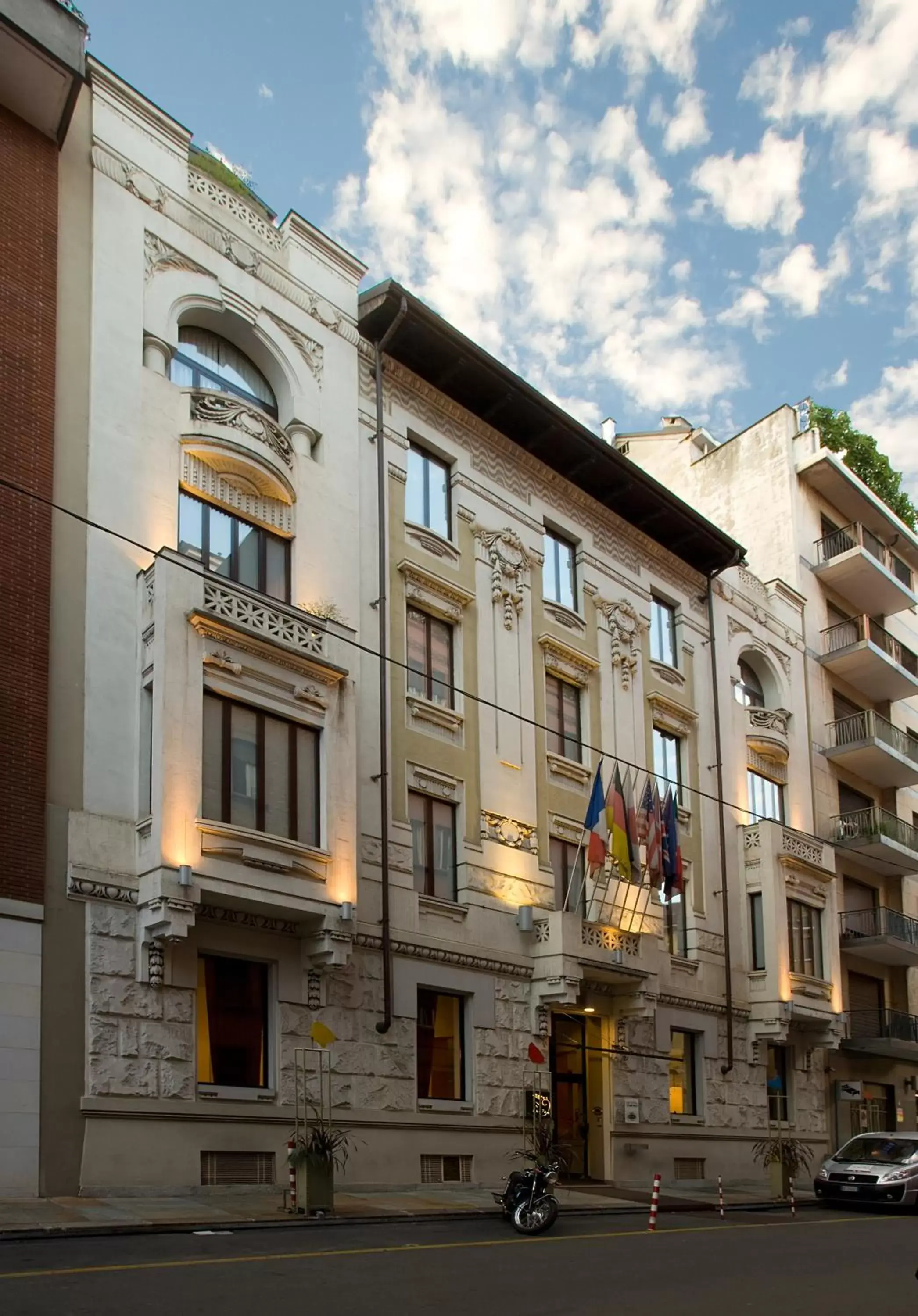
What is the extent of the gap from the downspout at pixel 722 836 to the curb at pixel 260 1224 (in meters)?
8.73

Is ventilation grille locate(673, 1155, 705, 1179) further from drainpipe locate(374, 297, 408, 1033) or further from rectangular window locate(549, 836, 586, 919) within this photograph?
drainpipe locate(374, 297, 408, 1033)

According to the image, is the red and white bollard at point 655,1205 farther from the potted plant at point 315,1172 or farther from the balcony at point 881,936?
the balcony at point 881,936

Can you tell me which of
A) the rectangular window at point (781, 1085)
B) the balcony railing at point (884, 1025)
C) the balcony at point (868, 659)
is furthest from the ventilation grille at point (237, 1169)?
the balcony at point (868, 659)

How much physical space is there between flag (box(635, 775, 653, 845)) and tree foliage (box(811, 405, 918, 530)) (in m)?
26.2

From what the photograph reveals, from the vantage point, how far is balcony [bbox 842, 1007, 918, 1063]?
38.1 m

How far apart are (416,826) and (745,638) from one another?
51.6 ft

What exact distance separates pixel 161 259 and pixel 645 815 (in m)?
14.6

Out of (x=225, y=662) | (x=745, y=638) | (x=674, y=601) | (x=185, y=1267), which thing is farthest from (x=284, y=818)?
(x=745, y=638)

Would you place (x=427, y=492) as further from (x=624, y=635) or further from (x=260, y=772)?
(x=260, y=772)

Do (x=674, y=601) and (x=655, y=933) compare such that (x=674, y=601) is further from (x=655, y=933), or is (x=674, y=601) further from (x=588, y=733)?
(x=655, y=933)

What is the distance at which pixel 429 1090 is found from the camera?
2409cm

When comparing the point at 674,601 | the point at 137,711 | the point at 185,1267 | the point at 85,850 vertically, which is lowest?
the point at 185,1267

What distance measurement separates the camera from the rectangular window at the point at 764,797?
120 feet

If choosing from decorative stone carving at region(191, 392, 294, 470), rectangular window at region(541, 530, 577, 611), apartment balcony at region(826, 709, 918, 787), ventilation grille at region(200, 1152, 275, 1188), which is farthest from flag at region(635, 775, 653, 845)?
apartment balcony at region(826, 709, 918, 787)
